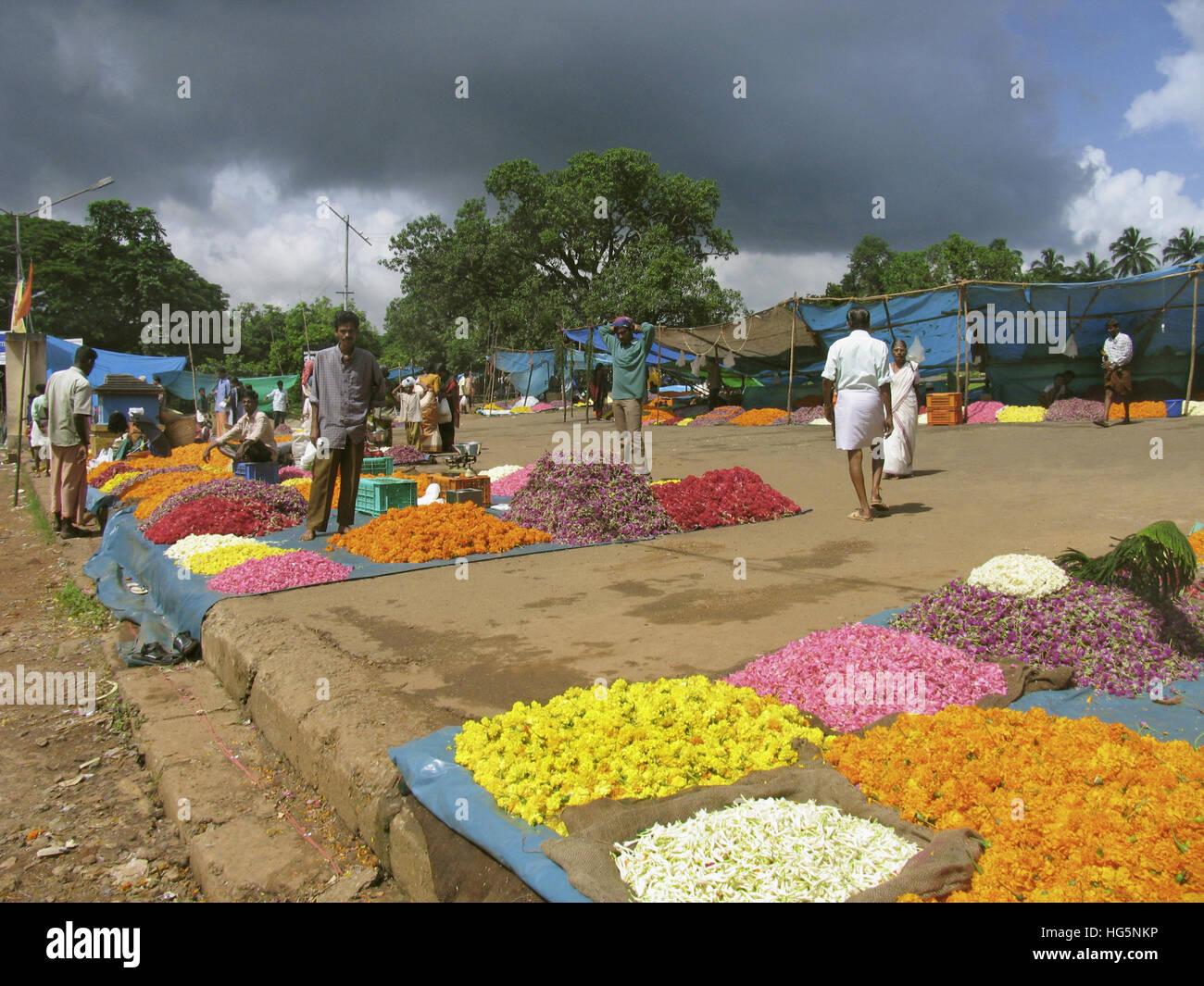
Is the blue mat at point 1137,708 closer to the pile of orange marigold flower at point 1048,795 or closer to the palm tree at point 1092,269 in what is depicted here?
the pile of orange marigold flower at point 1048,795

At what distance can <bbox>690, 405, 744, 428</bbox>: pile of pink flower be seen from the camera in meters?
22.3

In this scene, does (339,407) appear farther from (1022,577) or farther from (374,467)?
(1022,577)

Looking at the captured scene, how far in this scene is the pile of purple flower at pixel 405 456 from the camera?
13171mm

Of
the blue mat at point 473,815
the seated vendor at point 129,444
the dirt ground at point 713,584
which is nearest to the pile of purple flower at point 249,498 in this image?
the dirt ground at point 713,584

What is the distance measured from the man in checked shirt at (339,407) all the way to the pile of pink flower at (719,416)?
15.4m

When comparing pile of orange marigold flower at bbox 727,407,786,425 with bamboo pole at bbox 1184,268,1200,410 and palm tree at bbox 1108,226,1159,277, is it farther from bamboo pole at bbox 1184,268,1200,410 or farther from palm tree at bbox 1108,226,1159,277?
palm tree at bbox 1108,226,1159,277

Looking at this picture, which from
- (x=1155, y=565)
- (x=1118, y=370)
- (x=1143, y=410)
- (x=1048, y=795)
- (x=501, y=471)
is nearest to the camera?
(x=1048, y=795)

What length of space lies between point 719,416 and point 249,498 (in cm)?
1637

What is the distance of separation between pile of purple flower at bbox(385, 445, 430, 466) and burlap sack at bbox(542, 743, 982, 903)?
1124 cm

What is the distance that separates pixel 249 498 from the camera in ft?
25.9

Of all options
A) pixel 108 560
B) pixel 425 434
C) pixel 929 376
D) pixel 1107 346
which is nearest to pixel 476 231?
pixel 929 376

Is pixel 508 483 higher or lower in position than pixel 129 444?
lower

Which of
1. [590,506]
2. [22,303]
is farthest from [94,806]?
[22,303]

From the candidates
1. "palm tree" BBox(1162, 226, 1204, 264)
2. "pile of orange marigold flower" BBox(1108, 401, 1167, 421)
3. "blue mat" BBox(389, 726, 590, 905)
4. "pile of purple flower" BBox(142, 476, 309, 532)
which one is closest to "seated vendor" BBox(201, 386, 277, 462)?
"pile of purple flower" BBox(142, 476, 309, 532)
